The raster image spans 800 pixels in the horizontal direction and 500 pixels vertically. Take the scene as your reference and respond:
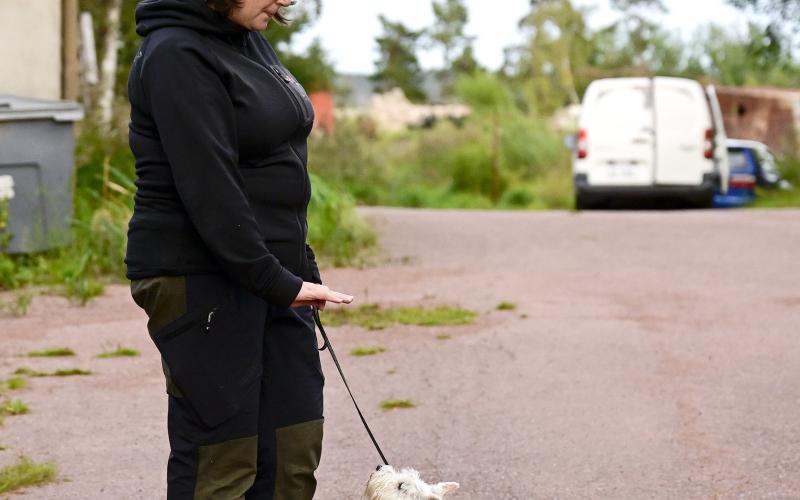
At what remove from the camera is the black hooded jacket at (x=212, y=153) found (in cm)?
309

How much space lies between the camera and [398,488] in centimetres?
351

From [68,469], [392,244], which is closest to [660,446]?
[68,469]

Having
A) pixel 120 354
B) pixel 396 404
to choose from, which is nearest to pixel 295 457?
pixel 396 404

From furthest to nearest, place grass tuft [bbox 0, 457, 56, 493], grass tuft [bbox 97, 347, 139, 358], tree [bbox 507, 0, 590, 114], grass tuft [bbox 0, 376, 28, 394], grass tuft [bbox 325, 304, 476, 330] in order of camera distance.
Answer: tree [bbox 507, 0, 590, 114] → grass tuft [bbox 325, 304, 476, 330] → grass tuft [bbox 97, 347, 139, 358] → grass tuft [bbox 0, 376, 28, 394] → grass tuft [bbox 0, 457, 56, 493]

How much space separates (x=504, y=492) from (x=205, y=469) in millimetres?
2107

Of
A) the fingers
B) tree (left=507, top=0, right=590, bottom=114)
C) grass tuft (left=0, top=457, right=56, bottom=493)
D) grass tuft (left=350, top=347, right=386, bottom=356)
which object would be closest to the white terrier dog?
the fingers

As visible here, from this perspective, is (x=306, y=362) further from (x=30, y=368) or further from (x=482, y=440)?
(x=30, y=368)

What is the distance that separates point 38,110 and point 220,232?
8576mm

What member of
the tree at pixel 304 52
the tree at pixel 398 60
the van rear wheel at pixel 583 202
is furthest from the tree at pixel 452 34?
the van rear wheel at pixel 583 202

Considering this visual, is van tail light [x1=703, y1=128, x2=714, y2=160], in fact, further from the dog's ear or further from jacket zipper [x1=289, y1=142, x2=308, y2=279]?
jacket zipper [x1=289, y1=142, x2=308, y2=279]

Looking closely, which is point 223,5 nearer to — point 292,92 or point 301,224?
point 292,92

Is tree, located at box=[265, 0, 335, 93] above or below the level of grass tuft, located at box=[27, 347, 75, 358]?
above

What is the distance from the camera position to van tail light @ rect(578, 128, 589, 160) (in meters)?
20.9

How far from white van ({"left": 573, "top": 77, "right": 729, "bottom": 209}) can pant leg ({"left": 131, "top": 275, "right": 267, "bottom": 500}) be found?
700 inches
